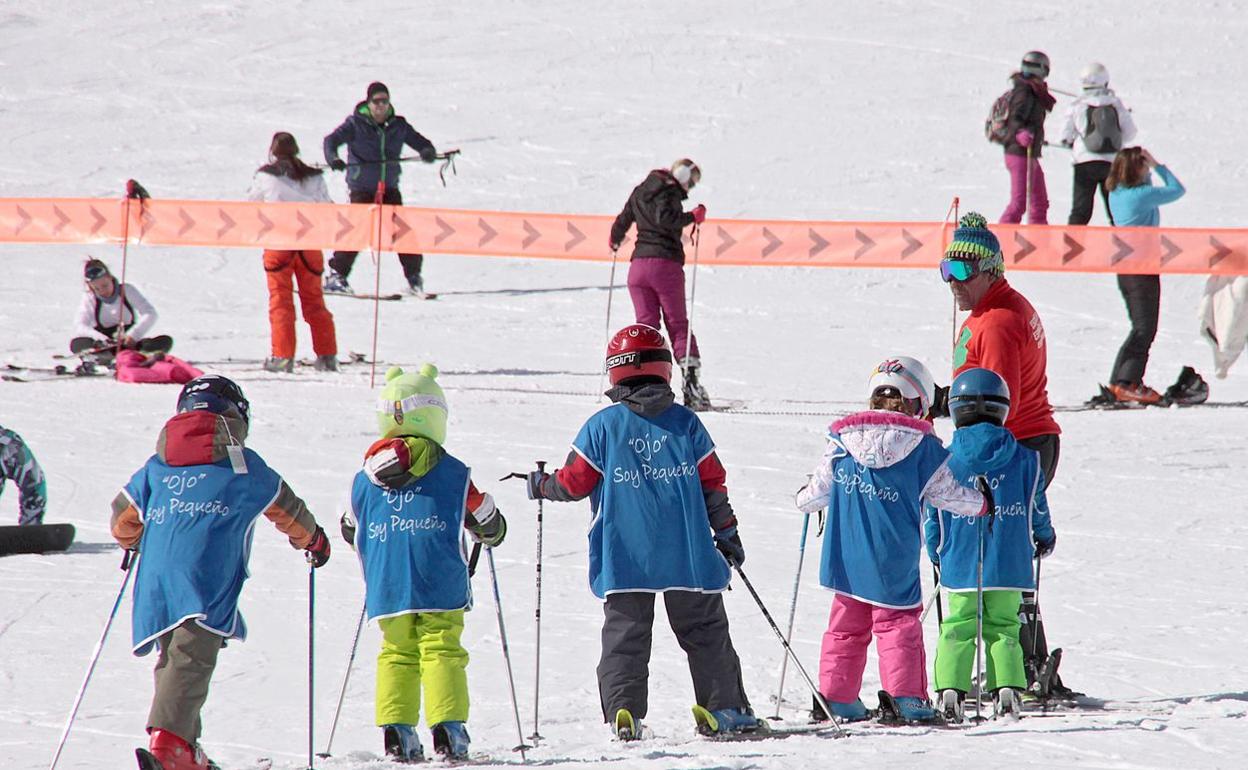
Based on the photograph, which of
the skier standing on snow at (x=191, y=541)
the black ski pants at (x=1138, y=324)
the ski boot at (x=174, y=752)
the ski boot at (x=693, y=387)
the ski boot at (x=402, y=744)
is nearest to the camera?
the ski boot at (x=174, y=752)

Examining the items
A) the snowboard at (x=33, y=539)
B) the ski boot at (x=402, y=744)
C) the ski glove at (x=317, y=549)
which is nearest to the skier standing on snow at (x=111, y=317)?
the snowboard at (x=33, y=539)

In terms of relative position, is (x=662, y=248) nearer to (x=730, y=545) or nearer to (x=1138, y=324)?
(x=1138, y=324)

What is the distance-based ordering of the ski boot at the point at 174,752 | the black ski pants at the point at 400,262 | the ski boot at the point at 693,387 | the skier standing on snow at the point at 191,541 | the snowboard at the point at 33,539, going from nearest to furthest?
1. the ski boot at the point at 174,752
2. the skier standing on snow at the point at 191,541
3. the snowboard at the point at 33,539
4. the ski boot at the point at 693,387
5. the black ski pants at the point at 400,262

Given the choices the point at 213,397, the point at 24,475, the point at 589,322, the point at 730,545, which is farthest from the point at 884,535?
the point at 589,322

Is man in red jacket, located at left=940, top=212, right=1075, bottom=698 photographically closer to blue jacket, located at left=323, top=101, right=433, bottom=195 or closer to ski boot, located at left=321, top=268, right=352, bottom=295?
blue jacket, located at left=323, top=101, right=433, bottom=195

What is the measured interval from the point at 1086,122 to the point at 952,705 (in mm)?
10464

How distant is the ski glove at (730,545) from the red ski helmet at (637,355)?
56 centimetres

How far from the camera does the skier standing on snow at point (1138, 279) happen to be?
39.0 feet

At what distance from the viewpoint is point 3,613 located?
283 inches

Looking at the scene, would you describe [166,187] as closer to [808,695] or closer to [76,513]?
[76,513]

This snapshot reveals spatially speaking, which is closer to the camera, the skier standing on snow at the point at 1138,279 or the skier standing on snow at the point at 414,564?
the skier standing on snow at the point at 414,564

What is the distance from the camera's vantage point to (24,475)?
27.1ft

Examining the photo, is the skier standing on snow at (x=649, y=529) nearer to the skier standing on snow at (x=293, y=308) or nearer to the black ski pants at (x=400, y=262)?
the skier standing on snow at (x=293, y=308)

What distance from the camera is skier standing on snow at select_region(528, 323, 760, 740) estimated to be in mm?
5730
